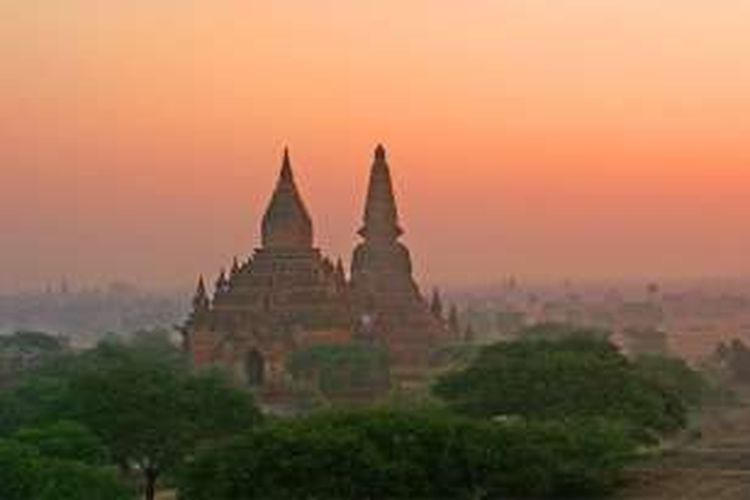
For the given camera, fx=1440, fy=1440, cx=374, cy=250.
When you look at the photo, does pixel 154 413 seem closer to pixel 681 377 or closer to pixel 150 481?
pixel 150 481

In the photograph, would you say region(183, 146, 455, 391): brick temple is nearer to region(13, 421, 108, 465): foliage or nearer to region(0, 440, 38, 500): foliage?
region(13, 421, 108, 465): foliage

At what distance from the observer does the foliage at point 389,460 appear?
1092 inches

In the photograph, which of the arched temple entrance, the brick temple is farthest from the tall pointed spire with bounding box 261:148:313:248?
the arched temple entrance

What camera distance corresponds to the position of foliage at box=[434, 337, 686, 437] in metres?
39.6

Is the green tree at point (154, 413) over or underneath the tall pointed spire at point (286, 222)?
underneath

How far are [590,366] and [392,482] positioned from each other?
14.2m

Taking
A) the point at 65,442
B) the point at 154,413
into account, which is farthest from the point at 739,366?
the point at 65,442

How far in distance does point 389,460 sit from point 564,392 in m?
12.8

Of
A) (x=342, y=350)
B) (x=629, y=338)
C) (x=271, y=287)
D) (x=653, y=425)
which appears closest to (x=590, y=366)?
(x=653, y=425)

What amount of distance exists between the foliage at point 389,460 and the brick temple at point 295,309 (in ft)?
126

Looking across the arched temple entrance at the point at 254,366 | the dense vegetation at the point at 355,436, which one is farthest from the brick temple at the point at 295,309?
the dense vegetation at the point at 355,436

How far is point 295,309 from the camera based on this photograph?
74188 mm

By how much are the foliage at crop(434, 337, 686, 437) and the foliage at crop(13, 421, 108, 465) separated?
11.0 m

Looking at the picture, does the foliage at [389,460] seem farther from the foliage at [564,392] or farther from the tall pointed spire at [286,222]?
the tall pointed spire at [286,222]
